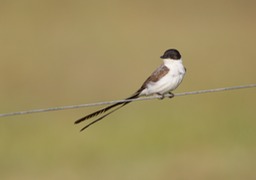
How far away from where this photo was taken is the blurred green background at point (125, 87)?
9.51 meters

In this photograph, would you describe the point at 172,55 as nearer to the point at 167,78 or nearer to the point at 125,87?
the point at 167,78

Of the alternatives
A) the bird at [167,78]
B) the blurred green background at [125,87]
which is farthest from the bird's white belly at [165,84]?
the blurred green background at [125,87]

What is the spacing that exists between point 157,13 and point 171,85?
11.5 metres

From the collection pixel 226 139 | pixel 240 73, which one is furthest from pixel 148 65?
pixel 226 139

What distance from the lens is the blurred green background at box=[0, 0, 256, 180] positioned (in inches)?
374

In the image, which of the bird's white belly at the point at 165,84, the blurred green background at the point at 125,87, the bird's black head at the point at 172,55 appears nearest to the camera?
the bird's white belly at the point at 165,84

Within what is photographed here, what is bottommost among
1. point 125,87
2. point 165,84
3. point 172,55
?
point 165,84

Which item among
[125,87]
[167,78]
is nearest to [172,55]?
[167,78]

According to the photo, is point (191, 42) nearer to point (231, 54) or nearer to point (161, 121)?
point (231, 54)

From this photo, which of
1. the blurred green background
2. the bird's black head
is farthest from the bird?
the blurred green background

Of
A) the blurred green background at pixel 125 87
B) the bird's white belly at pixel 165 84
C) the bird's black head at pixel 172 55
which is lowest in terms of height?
the bird's white belly at pixel 165 84

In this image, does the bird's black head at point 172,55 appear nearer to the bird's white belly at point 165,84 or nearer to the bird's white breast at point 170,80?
the bird's white breast at point 170,80

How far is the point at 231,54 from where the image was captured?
14.5 metres

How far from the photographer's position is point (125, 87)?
40.7ft
